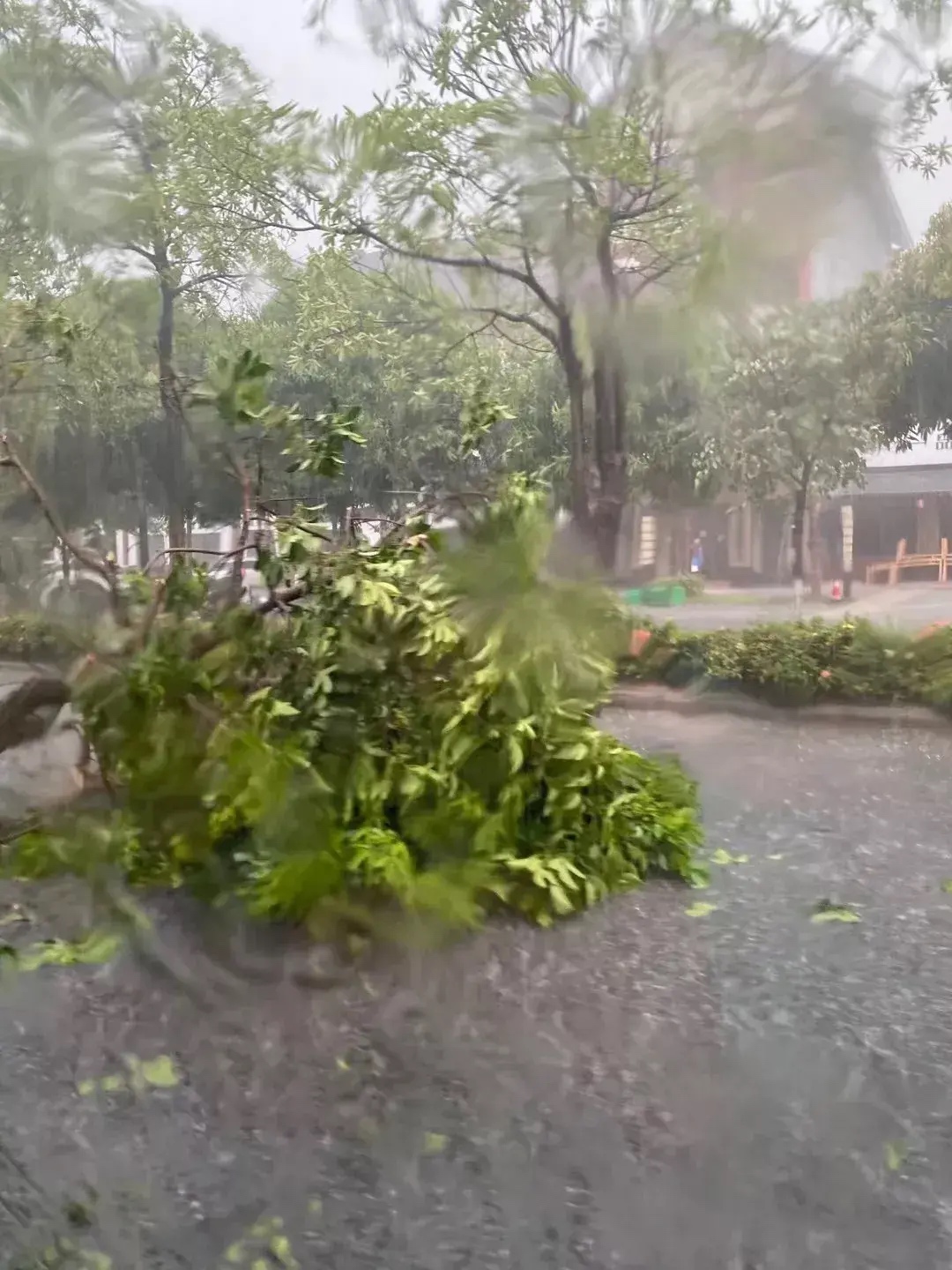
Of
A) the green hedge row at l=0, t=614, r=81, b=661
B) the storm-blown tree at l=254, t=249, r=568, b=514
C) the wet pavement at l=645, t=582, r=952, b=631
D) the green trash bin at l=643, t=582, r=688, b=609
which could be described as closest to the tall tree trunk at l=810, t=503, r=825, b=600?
the wet pavement at l=645, t=582, r=952, b=631

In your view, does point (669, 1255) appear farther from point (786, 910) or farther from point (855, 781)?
point (855, 781)

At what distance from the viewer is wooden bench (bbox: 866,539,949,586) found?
97 centimetres

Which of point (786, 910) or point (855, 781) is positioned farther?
point (855, 781)

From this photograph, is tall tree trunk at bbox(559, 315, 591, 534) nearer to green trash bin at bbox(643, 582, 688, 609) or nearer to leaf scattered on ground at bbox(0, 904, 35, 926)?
green trash bin at bbox(643, 582, 688, 609)

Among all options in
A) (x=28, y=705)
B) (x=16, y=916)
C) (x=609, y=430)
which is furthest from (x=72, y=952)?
(x=609, y=430)

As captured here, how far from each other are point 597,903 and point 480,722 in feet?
0.70

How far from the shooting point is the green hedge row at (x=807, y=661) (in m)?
1.01

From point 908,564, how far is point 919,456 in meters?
0.10

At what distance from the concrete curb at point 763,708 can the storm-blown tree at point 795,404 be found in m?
0.21

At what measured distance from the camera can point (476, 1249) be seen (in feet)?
2.16

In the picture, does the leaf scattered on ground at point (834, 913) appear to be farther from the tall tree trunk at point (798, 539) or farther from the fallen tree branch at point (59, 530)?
the fallen tree branch at point (59, 530)

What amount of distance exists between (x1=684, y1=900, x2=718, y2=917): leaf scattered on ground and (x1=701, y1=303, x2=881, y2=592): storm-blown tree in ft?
1.29

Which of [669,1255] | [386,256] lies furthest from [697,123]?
[669,1255]

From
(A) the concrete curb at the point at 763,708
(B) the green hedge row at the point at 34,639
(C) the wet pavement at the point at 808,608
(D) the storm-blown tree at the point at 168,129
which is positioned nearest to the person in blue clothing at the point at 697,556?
(C) the wet pavement at the point at 808,608
